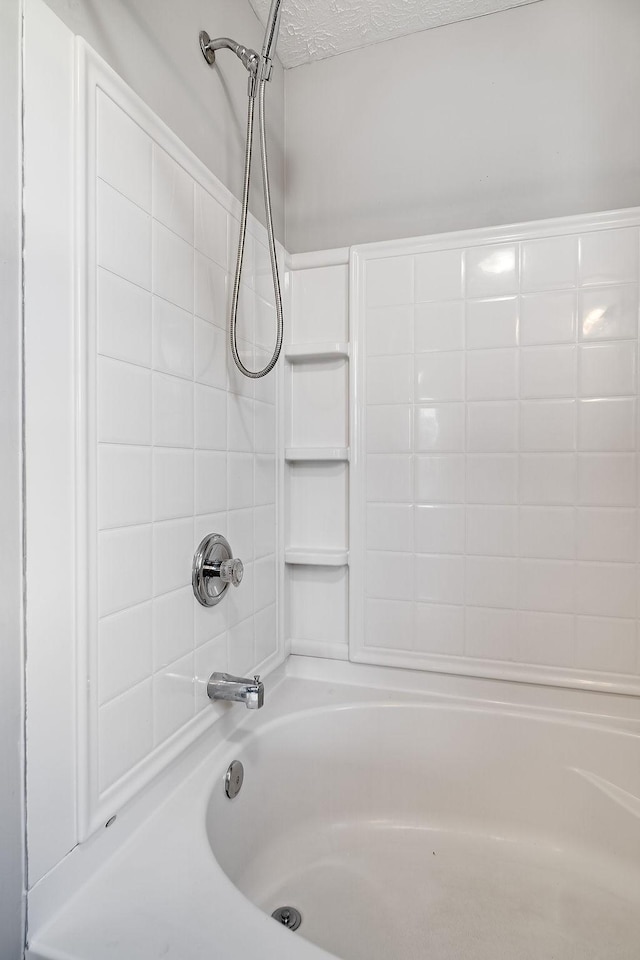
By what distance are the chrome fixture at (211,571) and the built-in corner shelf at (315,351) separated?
630 mm

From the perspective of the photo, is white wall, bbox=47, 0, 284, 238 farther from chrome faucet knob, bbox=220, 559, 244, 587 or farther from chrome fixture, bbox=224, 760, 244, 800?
chrome fixture, bbox=224, 760, 244, 800

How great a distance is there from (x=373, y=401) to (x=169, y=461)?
0.68 metres

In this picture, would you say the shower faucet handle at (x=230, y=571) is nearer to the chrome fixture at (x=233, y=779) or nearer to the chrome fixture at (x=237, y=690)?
the chrome fixture at (x=237, y=690)

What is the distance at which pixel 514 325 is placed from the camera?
1.33 m

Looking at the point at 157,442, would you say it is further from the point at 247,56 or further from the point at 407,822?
the point at 407,822

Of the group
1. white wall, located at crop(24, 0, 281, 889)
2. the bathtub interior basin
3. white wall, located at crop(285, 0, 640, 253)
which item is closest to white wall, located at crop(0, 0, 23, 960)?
white wall, located at crop(24, 0, 281, 889)

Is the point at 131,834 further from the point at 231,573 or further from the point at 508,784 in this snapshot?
the point at 508,784

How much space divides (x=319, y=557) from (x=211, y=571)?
Answer: 18.3 inches

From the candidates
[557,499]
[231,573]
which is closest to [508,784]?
[557,499]

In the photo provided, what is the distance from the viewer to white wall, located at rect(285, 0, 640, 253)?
1.29 m

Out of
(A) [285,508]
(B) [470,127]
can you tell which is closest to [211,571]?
(A) [285,508]

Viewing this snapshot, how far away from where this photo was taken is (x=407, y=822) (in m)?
1.29

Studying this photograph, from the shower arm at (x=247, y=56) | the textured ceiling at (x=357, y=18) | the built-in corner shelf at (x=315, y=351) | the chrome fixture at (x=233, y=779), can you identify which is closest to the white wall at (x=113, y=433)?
the chrome fixture at (x=233, y=779)

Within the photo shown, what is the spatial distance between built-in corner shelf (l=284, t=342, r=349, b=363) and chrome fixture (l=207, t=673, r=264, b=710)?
2.90ft
